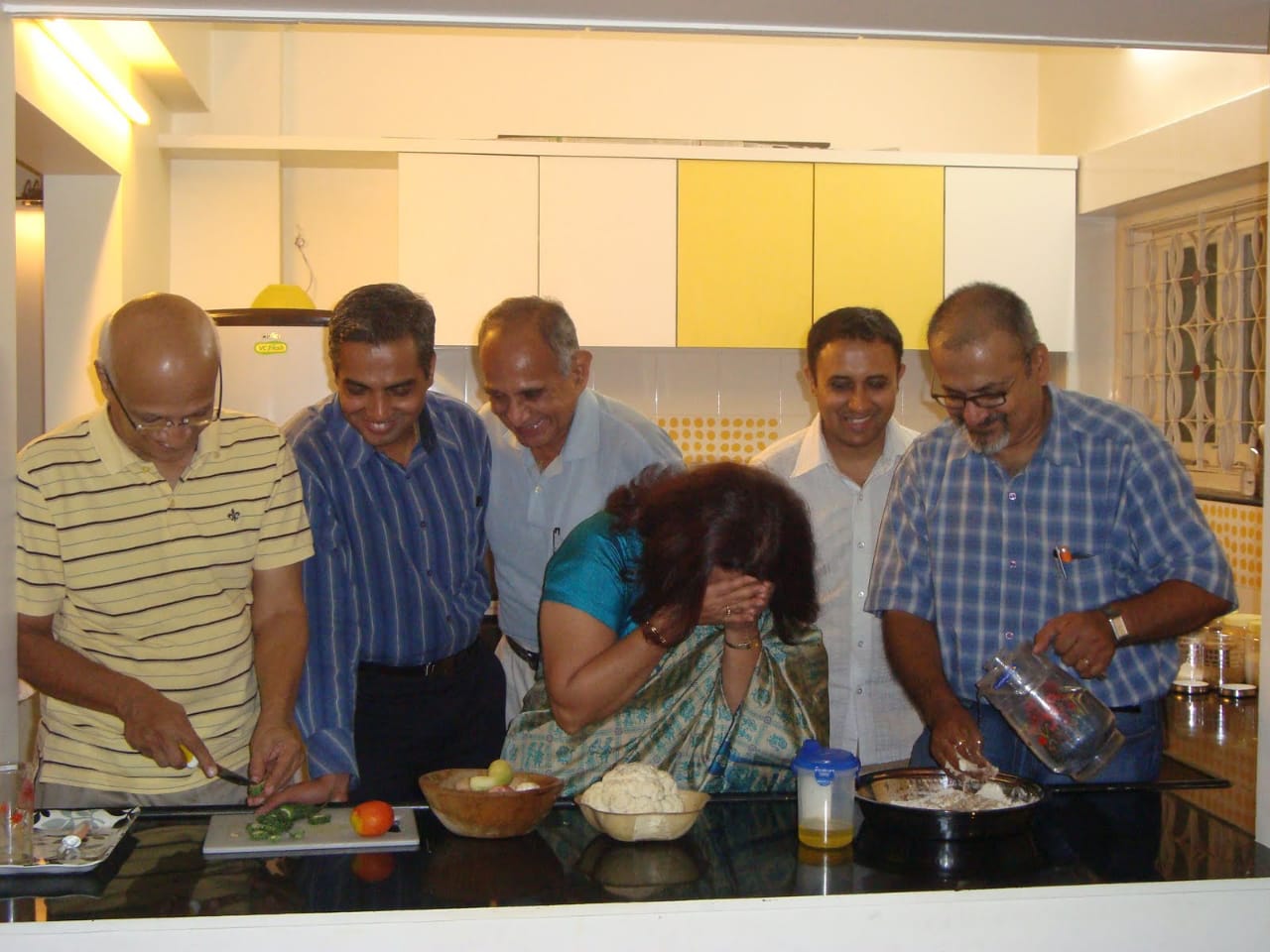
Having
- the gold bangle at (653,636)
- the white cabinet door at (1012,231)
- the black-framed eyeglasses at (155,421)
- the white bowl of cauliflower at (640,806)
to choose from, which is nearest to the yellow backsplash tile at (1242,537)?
the white cabinet door at (1012,231)

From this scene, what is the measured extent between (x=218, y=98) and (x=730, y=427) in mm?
2048

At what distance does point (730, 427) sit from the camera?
463 cm

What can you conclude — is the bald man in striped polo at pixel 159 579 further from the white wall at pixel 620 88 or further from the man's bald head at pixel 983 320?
the white wall at pixel 620 88

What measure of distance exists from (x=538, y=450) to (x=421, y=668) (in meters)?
0.48

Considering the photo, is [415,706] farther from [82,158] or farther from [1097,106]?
[1097,106]

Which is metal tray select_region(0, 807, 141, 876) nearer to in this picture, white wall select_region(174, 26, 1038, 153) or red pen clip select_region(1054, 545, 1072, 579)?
red pen clip select_region(1054, 545, 1072, 579)

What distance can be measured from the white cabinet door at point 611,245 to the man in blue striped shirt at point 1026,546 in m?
2.05

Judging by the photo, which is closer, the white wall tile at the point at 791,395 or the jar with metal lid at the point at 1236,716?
the jar with metal lid at the point at 1236,716

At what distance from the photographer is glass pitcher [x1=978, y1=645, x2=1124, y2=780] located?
6.21 feet

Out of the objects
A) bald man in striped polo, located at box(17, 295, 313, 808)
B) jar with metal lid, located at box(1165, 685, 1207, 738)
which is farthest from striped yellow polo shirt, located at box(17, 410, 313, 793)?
jar with metal lid, located at box(1165, 685, 1207, 738)

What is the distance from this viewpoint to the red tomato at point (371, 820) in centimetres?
170

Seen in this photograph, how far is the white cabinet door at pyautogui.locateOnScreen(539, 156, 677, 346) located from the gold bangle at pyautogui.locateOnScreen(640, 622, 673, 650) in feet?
7.87

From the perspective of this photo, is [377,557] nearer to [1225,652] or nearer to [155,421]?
[155,421]

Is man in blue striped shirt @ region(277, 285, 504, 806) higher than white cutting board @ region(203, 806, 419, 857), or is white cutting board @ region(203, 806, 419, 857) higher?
man in blue striped shirt @ region(277, 285, 504, 806)
